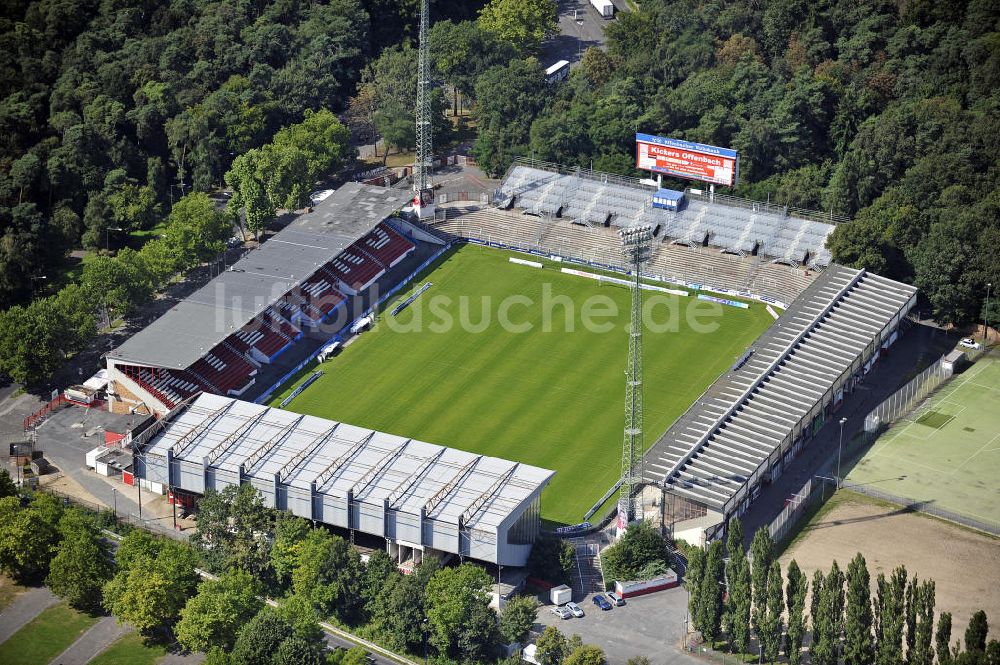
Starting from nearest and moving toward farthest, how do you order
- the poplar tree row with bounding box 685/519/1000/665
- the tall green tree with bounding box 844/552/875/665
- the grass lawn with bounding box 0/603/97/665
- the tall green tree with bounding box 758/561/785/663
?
the poplar tree row with bounding box 685/519/1000/665 → the tall green tree with bounding box 844/552/875/665 → the tall green tree with bounding box 758/561/785/663 → the grass lawn with bounding box 0/603/97/665

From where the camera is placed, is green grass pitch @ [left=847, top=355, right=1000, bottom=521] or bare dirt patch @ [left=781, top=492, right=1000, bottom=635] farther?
green grass pitch @ [left=847, top=355, right=1000, bottom=521]

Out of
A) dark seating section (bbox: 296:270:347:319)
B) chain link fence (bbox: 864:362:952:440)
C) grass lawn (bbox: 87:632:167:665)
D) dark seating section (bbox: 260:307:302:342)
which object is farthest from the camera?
dark seating section (bbox: 296:270:347:319)

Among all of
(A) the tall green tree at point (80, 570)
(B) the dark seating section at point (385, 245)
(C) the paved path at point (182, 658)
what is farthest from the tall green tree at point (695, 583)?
(B) the dark seating section at point (385, 245)

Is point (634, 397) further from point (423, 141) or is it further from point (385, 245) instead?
point (423, 141)

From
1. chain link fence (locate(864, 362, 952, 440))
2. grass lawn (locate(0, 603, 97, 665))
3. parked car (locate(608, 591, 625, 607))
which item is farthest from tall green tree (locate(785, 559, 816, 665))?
grass lawn (locate(0, 603, 97, 665))

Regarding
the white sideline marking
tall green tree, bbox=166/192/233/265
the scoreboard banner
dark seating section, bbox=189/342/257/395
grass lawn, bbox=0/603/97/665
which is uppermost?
the scoreboard banner

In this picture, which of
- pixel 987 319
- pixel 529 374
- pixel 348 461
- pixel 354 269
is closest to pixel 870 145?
pixel 987 319

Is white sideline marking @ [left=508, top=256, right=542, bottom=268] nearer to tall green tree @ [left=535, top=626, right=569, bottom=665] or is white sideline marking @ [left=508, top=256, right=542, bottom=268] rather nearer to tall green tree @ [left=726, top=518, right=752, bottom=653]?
tall green tree @ [left=726, top=518, right=752, bottom=653]
